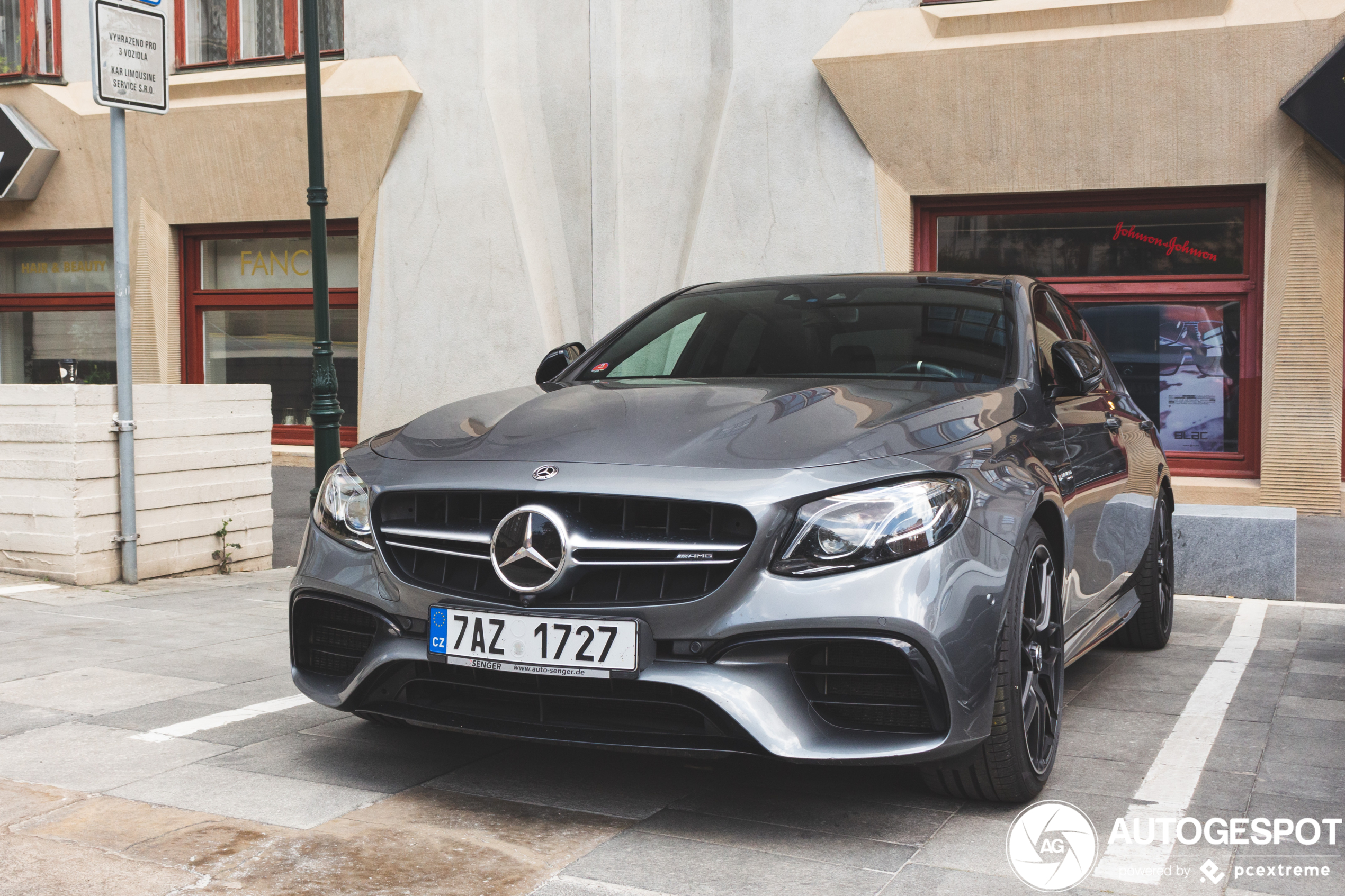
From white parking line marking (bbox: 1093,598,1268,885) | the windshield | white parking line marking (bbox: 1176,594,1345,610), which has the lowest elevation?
white parking line marking (bbox: 1176,594,1345,610)

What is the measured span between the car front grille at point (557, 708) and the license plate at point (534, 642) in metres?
0.04

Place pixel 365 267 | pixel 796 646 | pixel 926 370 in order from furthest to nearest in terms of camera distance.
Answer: pixel 365 267
pixel 926 370
pixel 796 646

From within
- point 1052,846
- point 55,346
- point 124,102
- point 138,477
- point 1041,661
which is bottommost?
point 1052,846

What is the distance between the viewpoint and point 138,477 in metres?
7.27

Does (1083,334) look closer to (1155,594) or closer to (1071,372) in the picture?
(1155,594)

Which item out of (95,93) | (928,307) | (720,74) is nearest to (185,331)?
(720,74)

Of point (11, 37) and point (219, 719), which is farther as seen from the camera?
point (11, 37)

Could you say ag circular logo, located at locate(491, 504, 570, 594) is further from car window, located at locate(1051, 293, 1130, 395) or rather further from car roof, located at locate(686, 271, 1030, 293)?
car window, located at locate(1051, 293, 1130, 395)

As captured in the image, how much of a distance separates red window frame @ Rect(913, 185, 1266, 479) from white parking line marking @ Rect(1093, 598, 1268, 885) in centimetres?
472

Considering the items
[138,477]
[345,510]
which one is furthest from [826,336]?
[138,477]

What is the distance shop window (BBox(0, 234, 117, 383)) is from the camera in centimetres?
1510

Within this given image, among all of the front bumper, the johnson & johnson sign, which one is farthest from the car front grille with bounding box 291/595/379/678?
the johnson & johnson sign

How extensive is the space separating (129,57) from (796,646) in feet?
18.9

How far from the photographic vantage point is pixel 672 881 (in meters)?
3.01
